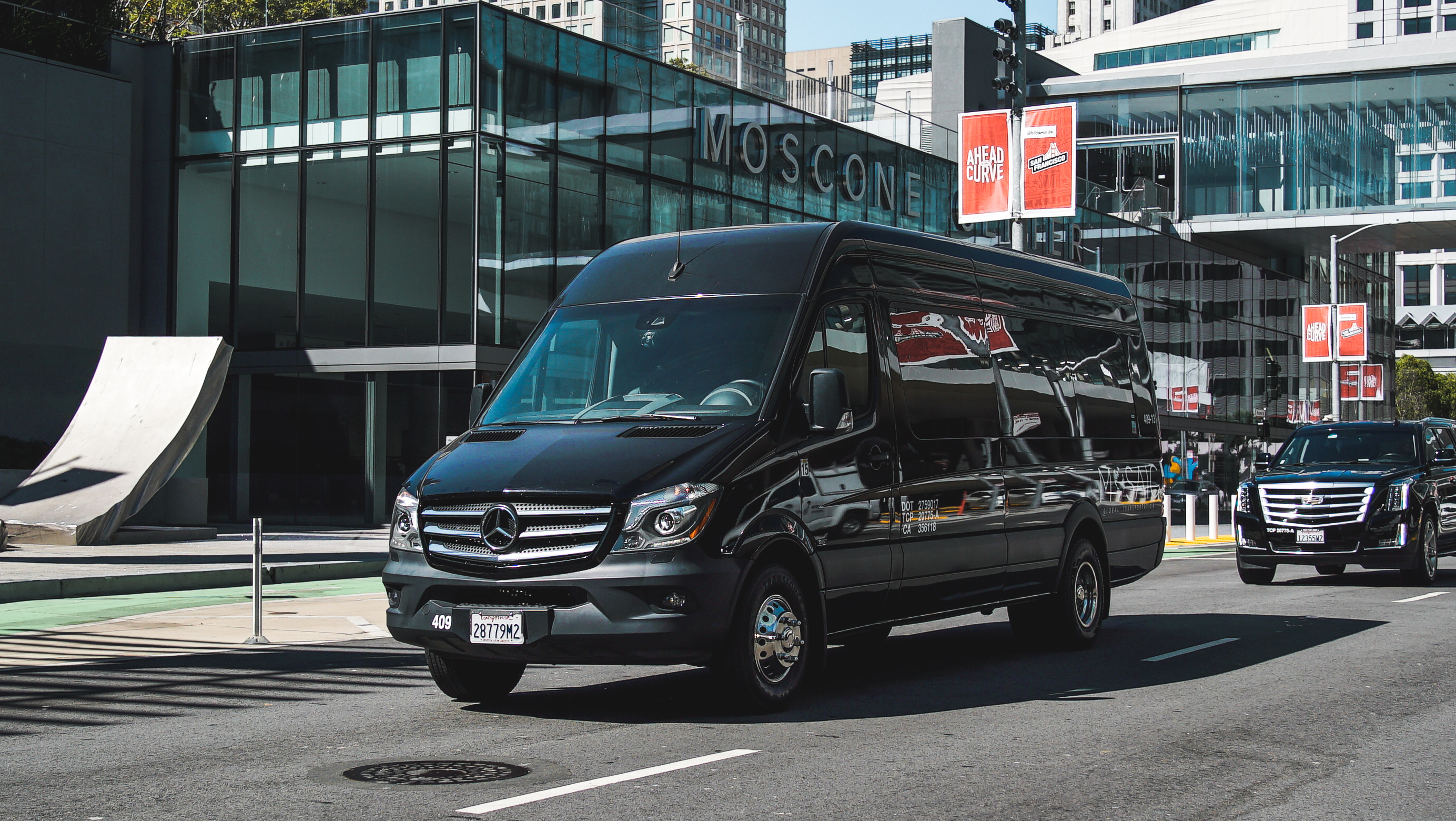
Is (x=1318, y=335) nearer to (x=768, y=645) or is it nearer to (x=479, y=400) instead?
(x=479, y=400)

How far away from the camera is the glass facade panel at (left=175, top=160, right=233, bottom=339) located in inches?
1257

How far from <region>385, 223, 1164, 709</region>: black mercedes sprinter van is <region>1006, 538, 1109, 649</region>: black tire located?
0.03 meters

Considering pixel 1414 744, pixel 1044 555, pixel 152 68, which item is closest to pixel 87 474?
pixel 152 68

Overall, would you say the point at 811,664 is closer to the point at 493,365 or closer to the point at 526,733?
the point at 526,733

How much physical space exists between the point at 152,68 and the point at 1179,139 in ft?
146

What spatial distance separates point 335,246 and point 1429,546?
69.5 feet

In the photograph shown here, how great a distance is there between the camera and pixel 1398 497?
714 inches

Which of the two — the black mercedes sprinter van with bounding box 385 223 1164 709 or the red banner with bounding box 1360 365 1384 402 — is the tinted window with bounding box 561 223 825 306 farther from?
the red banner with bounding box 1360 365 1384 402

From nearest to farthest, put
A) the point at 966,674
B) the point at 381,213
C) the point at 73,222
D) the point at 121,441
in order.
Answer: the point at 966,674, the point at 121,441, the point at 381,213, the point at 73,222

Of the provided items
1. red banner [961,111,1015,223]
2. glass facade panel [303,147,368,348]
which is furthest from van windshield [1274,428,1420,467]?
glass facade panel [303,147,368,348]

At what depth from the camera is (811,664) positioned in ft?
28.3

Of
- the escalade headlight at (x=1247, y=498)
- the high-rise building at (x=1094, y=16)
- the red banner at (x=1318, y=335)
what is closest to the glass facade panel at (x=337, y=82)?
the escalade headlight at (x=1247, y=498)

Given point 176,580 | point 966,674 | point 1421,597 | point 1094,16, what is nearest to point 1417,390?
point 1094,16

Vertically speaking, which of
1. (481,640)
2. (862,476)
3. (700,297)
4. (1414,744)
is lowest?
(1414,744)
